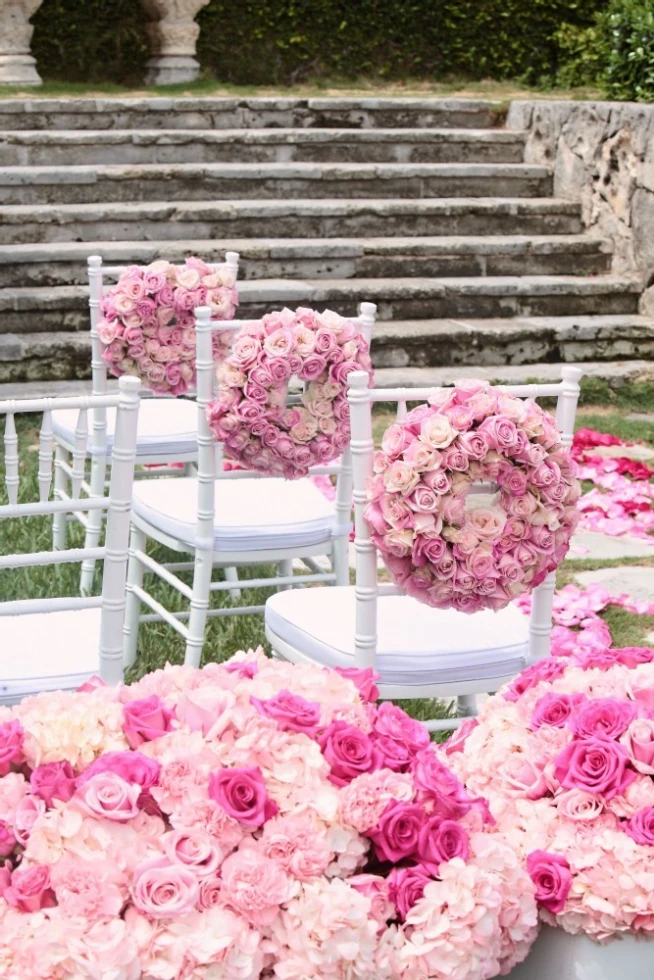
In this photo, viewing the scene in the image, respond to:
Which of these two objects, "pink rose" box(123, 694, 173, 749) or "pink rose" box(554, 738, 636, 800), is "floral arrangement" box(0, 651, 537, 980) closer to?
"pink rose" box(123, 694, 173, 749)

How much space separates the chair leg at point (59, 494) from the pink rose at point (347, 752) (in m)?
2.87

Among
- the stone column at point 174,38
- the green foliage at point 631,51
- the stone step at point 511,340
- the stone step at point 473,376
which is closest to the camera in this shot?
the stone step at point 473,376

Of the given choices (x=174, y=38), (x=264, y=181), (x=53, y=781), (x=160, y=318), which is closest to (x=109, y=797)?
(x=53, y=781)

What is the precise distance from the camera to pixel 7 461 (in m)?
2.60

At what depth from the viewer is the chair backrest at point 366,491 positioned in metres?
2.47

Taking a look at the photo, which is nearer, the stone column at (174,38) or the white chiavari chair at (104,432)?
the white chiavari chair at (104,432)

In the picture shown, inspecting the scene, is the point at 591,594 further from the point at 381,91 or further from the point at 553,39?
the point at 553,39

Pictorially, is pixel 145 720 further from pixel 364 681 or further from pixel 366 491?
pixel 366 491

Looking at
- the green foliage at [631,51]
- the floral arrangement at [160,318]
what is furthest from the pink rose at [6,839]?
the green foliage at [631,51]

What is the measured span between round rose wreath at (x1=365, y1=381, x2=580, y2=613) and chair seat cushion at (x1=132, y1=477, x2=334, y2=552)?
3.64 ft

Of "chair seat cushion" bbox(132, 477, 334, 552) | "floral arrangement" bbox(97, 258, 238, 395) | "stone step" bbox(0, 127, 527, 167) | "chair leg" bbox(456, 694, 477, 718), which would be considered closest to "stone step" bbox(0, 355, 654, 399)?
"stone step" bbox(0, 127, 527, 167)

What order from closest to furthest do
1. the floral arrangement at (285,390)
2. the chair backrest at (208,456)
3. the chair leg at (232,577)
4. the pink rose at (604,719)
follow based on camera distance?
1. the pink rose at (604,719)
2. the floral arrangement at (285,390)
3. the chair backrest at (208,456)
4. the chair leg at (232,577)

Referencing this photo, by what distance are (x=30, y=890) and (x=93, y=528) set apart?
225 centimetres

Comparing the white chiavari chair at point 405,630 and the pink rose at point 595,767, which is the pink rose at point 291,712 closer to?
the pink rose at point 595,767
